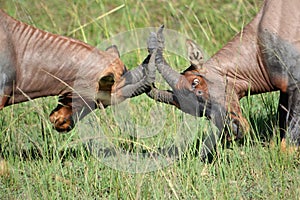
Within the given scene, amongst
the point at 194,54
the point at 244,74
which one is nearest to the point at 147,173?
the point at 194,54

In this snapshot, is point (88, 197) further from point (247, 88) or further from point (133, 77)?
point (247, 88)

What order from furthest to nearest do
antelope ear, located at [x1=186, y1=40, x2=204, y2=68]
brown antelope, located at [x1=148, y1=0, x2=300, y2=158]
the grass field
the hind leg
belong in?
the hind leg, brown antelope, located at [x1=148, y1=0, x2=300, y2=158], antelope ear, located at [x1=186, y1=40, x2=204, y2=68], the grass field

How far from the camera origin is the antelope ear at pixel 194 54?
25.5 feet

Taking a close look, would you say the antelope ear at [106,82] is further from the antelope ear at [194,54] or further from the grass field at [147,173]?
the antelope ear at [194,54]

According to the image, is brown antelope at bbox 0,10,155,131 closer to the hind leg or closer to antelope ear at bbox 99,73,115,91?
antelope ear at bbox 99,73,115,91

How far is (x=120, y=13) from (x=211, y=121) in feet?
19.6

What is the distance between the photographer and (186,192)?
680 cm

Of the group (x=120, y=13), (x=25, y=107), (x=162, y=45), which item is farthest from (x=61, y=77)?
(x=120, y=13)

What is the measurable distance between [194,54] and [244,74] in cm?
76

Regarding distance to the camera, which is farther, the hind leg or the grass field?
the hind leg

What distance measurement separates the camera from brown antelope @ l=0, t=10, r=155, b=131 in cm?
793

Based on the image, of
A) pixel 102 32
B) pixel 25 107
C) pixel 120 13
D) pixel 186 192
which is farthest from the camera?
pixel 120 13

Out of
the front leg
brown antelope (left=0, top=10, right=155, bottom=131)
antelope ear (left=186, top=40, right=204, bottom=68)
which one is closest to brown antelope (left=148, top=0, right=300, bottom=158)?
antelope ear (left=186, top=40, right=204, bottom=68)

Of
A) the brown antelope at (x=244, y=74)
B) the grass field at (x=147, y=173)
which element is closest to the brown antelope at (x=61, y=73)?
the grass field at (x=147, y=173)
